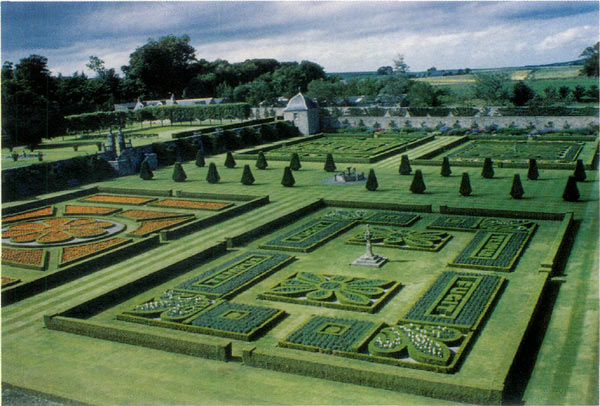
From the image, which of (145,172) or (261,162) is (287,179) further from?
(145,172)

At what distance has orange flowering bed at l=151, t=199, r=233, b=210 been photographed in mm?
37406

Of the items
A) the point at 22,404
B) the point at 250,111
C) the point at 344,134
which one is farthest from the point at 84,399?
the point at 250,111

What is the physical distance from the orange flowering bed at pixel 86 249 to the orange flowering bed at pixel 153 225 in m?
1.04

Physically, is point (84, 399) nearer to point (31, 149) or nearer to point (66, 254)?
point (66, 254)

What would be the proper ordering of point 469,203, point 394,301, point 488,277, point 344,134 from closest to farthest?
point 394,301, point 488,277, point 469,203, point 344,134

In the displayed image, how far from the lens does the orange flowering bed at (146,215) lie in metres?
34.8

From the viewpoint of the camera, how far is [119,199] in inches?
1620

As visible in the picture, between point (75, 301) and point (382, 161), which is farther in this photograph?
point (382, 161)

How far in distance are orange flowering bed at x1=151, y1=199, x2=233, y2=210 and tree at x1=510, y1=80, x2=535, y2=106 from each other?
59802 millimetres

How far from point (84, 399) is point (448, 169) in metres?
35.2

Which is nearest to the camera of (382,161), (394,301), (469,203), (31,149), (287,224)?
(394,301)

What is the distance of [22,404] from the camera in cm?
1484

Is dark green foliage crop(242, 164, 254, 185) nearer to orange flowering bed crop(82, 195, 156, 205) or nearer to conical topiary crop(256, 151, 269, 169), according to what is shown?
conical topiary crop(256, 151, 269, 169)

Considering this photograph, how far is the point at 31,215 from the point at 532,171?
3375 cm
